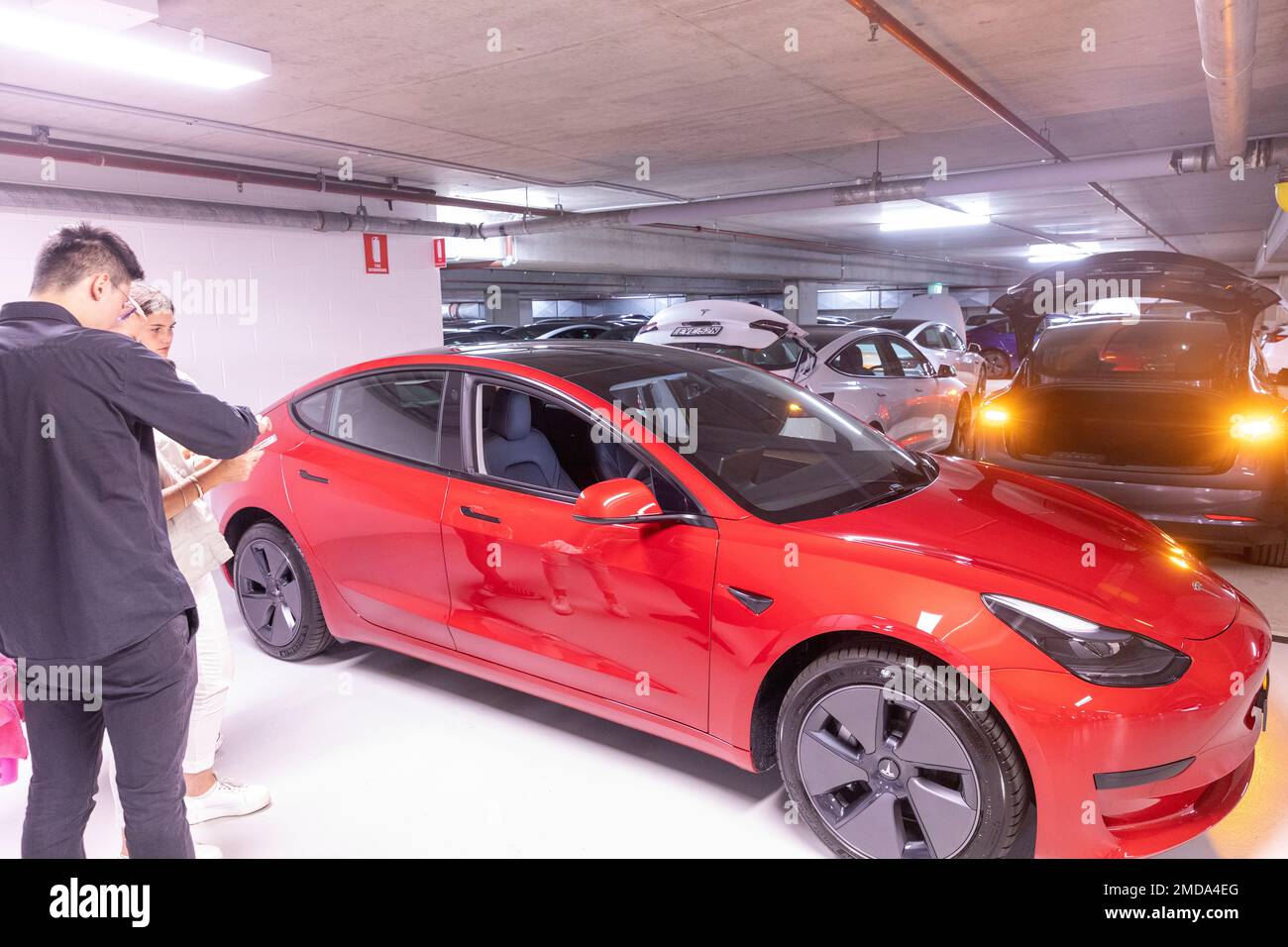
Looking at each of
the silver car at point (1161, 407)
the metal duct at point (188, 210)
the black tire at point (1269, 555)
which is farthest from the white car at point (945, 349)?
the metal duct at point (188, 210)

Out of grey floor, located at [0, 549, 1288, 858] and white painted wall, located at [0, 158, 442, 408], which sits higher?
white painted wall, located at [0, 158, 442, 408]

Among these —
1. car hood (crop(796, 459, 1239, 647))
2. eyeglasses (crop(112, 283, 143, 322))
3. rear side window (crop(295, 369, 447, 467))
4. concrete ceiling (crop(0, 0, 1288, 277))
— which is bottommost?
car hood (crop(796, 459, 1239, 647))

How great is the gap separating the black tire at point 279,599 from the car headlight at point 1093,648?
2.63m

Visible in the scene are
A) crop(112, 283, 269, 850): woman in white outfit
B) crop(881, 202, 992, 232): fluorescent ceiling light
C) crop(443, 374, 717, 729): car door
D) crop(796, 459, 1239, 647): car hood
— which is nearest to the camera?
crop(796, 459, 1239, 647): car hood

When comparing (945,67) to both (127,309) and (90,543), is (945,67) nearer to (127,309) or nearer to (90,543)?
(127,309)

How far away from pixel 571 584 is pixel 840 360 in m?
5.05

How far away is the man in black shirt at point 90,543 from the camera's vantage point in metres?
1.66

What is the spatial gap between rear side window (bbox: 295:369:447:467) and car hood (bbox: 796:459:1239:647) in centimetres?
149

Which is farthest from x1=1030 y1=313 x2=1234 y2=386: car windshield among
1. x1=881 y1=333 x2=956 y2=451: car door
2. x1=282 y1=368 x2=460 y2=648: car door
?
x1=282 y1=368 x2=460 y2=648: car door

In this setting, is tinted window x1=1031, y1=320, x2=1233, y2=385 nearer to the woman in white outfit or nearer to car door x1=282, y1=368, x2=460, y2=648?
car door x1=282, y1=368, x2=460, y2=648

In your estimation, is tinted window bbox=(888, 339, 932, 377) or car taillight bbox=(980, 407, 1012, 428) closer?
car taillight bbox=(980, 407, 1012, 428)

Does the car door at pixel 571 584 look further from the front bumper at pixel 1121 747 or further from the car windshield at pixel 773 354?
the car windshield at pixel 773 354

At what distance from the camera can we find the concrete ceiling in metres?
4.16
